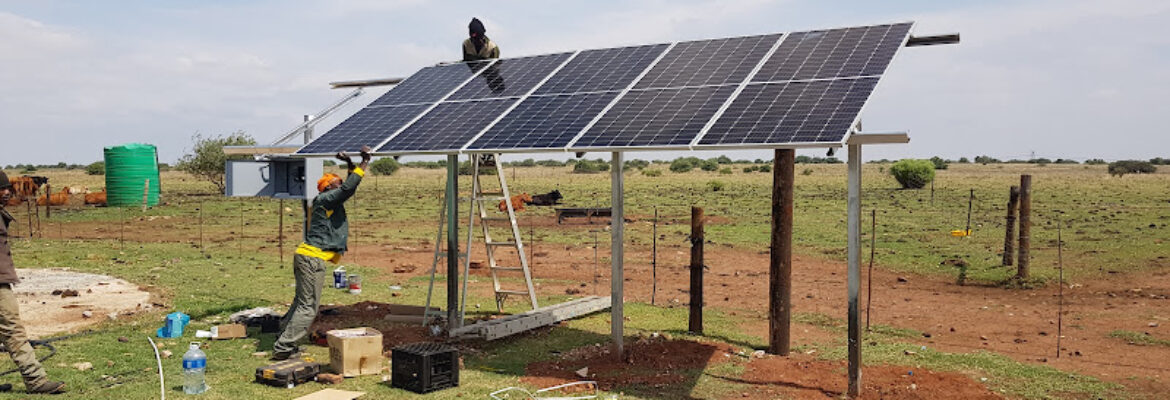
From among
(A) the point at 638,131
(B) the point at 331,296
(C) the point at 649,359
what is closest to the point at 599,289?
(B) the point at 331,296

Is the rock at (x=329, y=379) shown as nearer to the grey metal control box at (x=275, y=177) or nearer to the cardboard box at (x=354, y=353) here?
the cardboard box at (x=354, y=353)

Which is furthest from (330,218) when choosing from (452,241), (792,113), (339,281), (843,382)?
(339,281)

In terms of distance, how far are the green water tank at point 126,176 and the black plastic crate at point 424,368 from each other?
108 ft

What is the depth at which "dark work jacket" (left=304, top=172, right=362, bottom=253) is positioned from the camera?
32.6 feet

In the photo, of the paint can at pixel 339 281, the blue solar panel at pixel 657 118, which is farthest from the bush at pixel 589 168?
the blue solar panel at pixel 657 118

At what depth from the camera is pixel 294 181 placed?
481 inches

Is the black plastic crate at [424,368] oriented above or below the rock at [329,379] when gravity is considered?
above

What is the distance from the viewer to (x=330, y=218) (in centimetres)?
1015

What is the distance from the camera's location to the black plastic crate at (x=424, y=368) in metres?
8.79

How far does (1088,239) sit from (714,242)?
10.0 m

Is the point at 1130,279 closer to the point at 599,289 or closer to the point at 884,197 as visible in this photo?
the point at 599,289

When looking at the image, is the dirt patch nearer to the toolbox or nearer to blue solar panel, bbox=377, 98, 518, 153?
the toolbox

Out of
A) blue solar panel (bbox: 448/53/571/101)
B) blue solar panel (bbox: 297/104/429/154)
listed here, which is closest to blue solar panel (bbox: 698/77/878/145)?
blue solar panel (bbox: 448/53/571/101)

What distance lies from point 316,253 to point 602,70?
15.4ft
